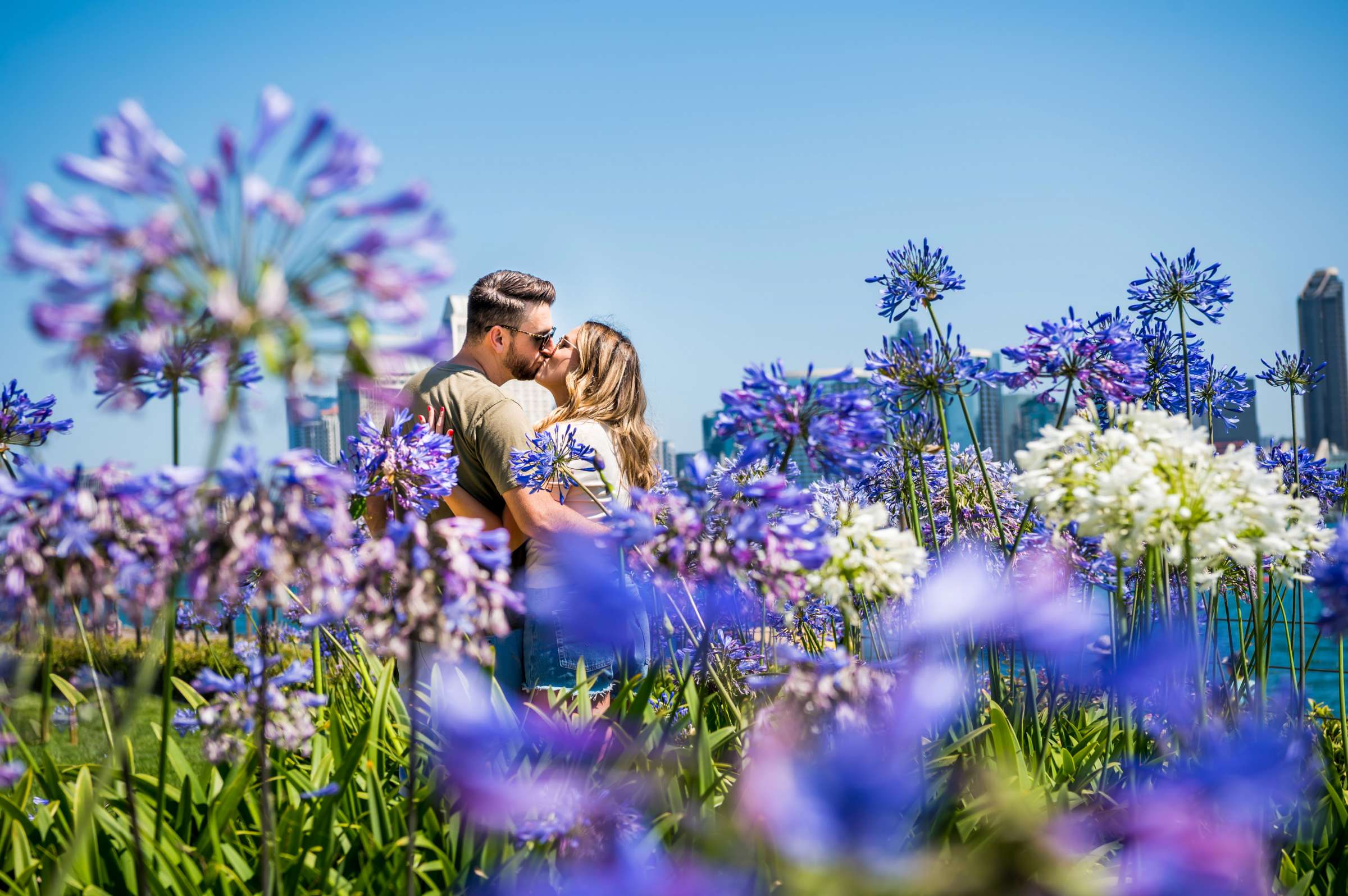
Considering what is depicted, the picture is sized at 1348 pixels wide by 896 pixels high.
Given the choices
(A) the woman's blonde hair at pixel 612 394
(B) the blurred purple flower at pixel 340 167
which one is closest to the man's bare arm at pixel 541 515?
(A) the woman's blonde hair at pixel 612 394

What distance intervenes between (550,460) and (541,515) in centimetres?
48

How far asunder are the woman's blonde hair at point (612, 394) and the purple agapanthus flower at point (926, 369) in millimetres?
1543

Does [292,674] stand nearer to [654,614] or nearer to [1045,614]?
[654,614]

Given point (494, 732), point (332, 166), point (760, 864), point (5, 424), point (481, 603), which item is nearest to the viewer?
point (332, 166)

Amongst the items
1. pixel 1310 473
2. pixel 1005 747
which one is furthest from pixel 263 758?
pixel 1310 473

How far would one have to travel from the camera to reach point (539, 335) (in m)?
3.71

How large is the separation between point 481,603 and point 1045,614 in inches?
45.5

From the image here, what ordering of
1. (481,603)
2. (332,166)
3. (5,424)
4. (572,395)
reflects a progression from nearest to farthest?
(332,166) → (481,603) → (5,424) → (572,395)

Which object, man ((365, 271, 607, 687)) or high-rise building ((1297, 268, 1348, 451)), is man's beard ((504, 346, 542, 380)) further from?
high-rise building ((1297, 268, 1348, 451))

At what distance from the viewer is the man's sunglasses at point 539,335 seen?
3609 millimetres

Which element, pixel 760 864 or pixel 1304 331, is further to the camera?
pixel 1304 331

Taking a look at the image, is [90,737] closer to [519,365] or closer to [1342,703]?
[519,365]

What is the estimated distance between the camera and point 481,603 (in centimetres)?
122

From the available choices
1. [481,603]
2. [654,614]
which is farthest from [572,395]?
[481,603]
